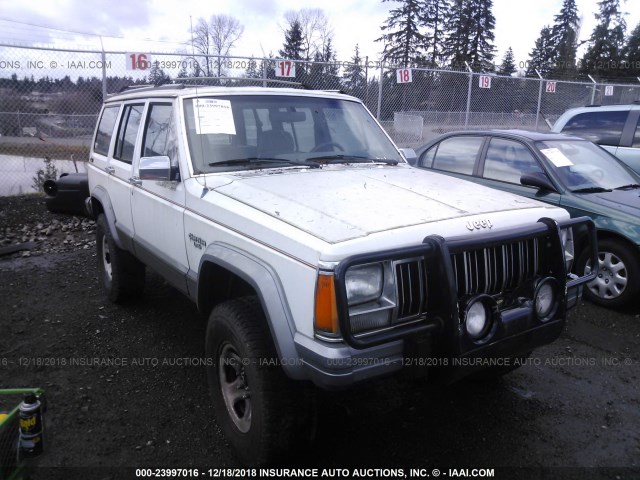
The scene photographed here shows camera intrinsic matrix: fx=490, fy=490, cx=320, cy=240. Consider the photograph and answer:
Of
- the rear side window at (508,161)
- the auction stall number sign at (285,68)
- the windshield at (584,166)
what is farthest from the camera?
the auction stall number sign at (285,68)

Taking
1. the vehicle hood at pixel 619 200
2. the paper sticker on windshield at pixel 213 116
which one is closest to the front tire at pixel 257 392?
the paper sticker on windshield at pixel 213 116

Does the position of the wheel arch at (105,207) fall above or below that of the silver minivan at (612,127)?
below

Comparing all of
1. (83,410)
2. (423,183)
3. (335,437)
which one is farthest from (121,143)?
(335,437)

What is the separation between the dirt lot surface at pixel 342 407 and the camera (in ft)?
9.02

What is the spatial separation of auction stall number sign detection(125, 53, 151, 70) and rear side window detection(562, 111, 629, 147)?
22.9 ft

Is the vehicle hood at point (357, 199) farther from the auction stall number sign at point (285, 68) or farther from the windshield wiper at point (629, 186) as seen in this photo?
the auction stall number sign at point (285, 68)

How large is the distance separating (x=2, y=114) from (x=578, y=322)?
29.0 feet

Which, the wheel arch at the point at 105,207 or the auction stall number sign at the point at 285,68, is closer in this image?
the wheel arch at the point at 105,207

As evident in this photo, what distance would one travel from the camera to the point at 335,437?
116 inches

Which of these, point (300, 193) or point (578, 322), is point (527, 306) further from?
point (578, 322)

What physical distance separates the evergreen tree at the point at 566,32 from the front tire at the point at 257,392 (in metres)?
52.4

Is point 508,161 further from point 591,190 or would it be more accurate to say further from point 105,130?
point 105,130

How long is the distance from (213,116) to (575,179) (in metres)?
3.86

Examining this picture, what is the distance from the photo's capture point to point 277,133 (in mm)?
3496
